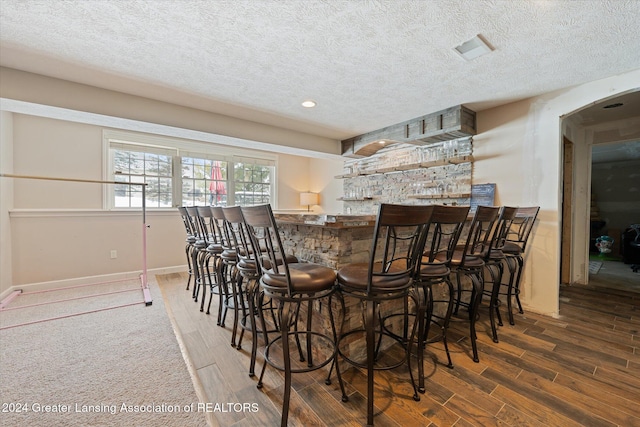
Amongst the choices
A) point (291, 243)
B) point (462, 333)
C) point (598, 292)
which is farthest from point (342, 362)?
point (598, 292)

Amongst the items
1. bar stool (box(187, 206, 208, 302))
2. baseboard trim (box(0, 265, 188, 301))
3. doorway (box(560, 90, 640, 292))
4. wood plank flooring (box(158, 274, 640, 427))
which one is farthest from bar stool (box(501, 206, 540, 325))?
baseboard trim (box(0, 265, 188, 301))

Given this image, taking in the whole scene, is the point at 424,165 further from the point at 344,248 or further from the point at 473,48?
the point at 344,248

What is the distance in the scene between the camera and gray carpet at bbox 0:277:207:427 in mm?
1415

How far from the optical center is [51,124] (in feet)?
11.7

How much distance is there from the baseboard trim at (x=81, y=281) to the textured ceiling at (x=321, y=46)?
9.00 ft

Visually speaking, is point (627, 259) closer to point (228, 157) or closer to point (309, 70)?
point (309, 70)

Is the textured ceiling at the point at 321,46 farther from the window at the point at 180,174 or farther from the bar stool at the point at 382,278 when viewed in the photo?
the window at the point at 180,174

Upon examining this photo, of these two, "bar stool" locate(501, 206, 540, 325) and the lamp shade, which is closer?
"bar stool" locate(501, 206, 540, 325)

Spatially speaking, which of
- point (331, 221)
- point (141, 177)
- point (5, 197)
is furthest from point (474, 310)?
point (5, 197)

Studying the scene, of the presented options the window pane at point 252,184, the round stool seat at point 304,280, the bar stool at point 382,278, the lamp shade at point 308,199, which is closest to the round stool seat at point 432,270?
the bar stool at point 382,278

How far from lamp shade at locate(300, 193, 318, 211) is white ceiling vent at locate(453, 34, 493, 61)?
4238mm

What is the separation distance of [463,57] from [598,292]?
3.71 metres

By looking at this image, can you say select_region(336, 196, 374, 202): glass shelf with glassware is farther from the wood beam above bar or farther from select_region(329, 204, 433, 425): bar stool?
select_region(329, 204, 433, 425): bar stool

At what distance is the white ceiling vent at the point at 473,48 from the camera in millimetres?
1957
